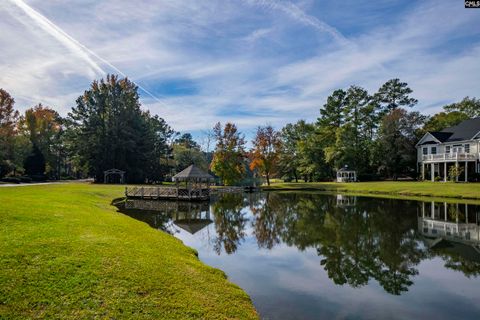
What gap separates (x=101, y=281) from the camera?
6828mm

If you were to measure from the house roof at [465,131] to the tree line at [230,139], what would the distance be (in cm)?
684

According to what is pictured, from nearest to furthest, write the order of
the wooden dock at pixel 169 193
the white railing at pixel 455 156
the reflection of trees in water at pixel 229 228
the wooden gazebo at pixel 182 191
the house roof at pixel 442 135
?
the reflection of trees in water at pixel 229 228 < the wooden gazebo at pixel 182 191 < the wooden dock at pixel 169 193 < the white railing at pixel 455 156 < the house roof at pixel 442 135

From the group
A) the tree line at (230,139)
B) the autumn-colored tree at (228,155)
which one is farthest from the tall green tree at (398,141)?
the autumn-colored tree at (228,155)

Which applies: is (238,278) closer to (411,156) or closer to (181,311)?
(181,311)

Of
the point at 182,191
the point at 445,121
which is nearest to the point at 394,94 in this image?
the point at 445,121

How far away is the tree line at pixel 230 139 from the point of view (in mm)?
55719

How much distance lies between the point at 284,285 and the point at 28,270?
652cm

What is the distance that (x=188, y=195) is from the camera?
114 ft

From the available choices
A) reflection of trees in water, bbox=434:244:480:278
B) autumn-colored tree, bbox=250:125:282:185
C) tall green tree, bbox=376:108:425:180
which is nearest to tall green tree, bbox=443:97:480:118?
tall green tree, bbox=376:108:425:180

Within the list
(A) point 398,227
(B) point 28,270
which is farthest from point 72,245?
(A) point 398,227

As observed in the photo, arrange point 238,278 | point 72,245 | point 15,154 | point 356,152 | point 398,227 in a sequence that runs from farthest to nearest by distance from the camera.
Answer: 1. point 356,152
2. point 15,154
3. point 398,227
4. point 238,278
5. point 72,245

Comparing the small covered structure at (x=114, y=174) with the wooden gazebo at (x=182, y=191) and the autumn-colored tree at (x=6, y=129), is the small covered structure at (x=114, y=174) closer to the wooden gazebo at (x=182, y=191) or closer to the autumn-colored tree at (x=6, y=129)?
the autumn-colored tree at (x=6, y=129)

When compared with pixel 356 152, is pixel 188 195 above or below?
below

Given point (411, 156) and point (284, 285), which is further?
point (411, 156)
